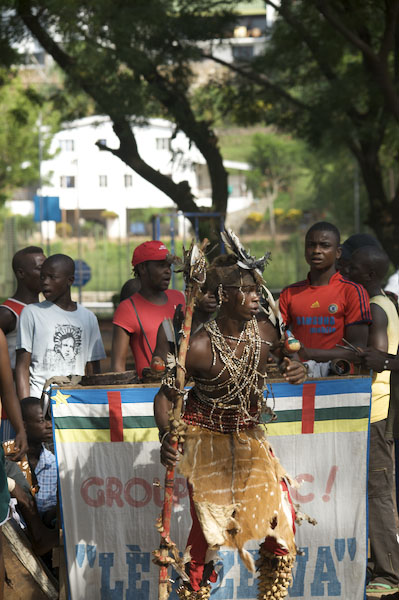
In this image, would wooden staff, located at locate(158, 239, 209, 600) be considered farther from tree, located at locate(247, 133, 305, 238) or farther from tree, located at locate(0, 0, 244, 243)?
tree, located at locate(247, 133, 305, 238)

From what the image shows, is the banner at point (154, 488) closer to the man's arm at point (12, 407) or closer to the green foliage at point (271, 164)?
the man's arm at point (12, 407)

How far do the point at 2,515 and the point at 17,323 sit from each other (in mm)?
1889

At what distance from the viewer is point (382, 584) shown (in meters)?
5.14

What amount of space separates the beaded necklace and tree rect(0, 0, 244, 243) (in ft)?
27.7

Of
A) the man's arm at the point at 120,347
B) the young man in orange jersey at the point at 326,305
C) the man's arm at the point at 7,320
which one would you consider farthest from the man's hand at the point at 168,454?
the man's arm at the point at 7,320

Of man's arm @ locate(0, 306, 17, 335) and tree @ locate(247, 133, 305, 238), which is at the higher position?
tree @ locate(247, 133, 305, 238)

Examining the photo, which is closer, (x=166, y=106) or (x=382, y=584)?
(x=382, y=584)

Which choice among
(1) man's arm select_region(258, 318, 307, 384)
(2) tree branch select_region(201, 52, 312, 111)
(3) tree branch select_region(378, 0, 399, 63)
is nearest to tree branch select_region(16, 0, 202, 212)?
(3) tree branch select_region(378, 0, 399, 63)

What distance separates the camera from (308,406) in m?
4.96

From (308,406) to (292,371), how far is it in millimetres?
785

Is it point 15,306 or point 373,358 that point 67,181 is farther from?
point 373,358

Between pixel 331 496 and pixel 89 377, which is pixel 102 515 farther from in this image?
pixel 331 496

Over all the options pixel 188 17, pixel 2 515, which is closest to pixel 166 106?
pixel 188 17

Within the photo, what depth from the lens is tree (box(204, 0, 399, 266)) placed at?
12.2 meters
